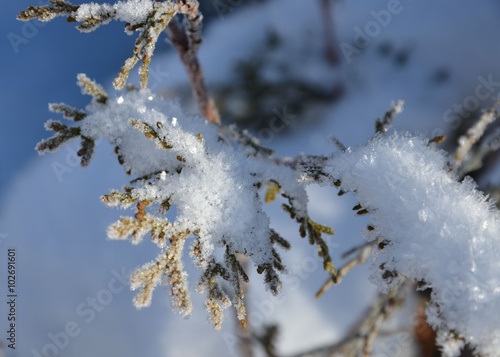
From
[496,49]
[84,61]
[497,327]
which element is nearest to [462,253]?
[497,327]

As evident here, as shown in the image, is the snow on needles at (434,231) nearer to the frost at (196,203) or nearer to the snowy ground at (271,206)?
the frost at (196,203)

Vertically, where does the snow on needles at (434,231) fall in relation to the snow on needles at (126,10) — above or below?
below

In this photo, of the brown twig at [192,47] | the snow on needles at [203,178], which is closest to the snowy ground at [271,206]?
the brown twig at [192,47]

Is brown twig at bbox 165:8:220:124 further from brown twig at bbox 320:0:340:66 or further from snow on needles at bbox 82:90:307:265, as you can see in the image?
brown twig at bbox 320:0:340:66

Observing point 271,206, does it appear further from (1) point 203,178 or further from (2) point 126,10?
(2) point 126,10

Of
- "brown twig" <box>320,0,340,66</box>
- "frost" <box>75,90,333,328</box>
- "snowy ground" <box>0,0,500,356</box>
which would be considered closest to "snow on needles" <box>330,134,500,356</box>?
"frost" <box>75,90,333,328</box>

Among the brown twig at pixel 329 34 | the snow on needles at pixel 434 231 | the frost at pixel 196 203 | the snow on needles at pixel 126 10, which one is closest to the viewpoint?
the snow on needles at pixel 434 231
